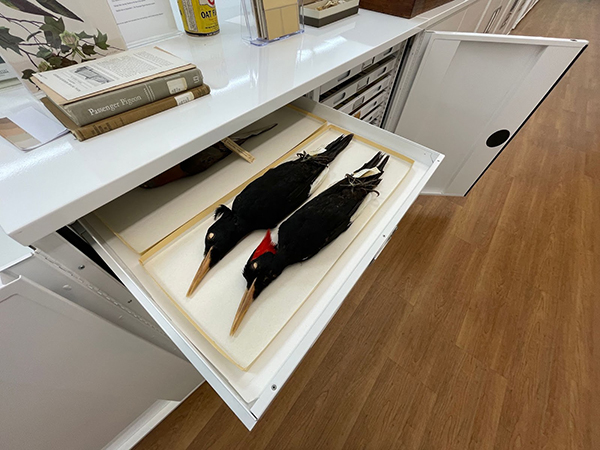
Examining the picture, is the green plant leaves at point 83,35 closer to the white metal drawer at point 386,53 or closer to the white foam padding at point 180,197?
the white foam padding at point 180,197

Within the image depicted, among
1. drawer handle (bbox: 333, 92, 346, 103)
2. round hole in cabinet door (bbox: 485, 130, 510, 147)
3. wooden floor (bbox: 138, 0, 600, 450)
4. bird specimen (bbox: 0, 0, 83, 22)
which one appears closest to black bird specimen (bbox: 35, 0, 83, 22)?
bird specimen (bbox: 0, 0, 83, 22)

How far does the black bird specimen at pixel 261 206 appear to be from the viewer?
1.41 ft

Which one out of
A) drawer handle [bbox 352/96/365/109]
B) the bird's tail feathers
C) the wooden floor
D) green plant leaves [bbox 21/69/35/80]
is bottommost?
the wooden floor

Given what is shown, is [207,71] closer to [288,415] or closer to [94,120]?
[94,120]

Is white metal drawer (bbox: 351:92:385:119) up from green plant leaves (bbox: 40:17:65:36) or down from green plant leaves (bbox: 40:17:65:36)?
down

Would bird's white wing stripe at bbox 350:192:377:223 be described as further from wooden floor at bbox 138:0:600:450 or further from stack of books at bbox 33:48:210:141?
wooden floor at bbox 138:0:600:450

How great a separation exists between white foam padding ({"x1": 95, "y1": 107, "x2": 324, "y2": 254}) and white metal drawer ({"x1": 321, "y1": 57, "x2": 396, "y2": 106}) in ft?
0.72

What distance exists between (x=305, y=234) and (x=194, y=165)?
290 mm

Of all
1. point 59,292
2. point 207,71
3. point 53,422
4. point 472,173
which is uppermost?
point 207,71

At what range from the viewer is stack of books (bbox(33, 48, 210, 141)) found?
0.39 m

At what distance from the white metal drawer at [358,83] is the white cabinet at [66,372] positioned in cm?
78

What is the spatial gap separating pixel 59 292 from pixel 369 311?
1020 millimetres

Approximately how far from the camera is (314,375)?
98 cm

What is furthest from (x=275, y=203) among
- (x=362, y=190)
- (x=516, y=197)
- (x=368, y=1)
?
(x=516, y=197)
